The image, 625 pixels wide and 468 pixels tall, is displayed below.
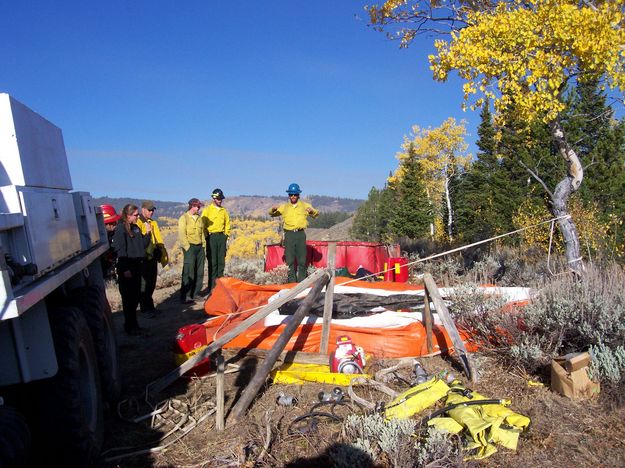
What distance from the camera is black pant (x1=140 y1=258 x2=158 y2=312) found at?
314 inches

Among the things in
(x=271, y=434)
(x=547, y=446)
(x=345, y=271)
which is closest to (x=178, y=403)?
(x=271, y=434)

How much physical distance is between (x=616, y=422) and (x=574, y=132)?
1417 inches

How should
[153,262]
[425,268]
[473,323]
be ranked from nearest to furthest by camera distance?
[473,323] < [153,262] < [425,268]

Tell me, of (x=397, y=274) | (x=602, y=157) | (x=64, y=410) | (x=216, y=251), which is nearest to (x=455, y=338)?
(x=64, y=410)

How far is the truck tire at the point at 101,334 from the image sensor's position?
3.83 m

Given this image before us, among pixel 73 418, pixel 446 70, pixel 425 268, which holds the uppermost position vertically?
pixel 446 70

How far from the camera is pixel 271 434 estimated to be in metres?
3.52

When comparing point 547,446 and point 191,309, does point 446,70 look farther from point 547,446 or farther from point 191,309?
point 191,309

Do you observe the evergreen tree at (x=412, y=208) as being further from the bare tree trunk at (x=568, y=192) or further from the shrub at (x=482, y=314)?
the shrub at (x=482, y=314)

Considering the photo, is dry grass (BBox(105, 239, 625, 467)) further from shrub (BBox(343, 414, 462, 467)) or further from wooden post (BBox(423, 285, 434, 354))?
wooden post (BBox(423, 285, 434, 354))

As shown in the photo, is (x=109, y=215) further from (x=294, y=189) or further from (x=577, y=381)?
(x=577, y=381)

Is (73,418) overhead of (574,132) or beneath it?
beneath

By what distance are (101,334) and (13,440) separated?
189cm

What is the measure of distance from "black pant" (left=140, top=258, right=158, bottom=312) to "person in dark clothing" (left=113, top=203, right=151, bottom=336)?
95 centimetres
